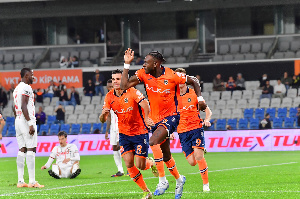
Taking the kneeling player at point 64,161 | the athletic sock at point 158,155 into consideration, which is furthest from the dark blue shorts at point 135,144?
the kneeling player at point 64,161

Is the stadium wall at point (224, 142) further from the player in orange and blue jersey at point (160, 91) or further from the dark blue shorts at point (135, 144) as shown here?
the player in orange and blue jersey at point (160, 91)

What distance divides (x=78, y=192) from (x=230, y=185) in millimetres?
3085

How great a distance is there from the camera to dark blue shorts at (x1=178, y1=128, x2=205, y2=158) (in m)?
12.6

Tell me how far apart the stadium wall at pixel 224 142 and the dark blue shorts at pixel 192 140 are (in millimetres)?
15143

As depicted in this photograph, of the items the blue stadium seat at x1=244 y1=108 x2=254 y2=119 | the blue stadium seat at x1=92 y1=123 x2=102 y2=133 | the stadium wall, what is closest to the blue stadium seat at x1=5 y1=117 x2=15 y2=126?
the blue stadium seat at x1=92 y1=123 x2=102 y2=133

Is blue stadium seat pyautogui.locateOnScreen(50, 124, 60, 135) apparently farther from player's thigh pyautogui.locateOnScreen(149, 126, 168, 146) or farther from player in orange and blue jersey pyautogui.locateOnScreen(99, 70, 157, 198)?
player's thigh pyautogui.locateOnScreen(149, 126, 168, 146)

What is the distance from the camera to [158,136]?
34.0ft

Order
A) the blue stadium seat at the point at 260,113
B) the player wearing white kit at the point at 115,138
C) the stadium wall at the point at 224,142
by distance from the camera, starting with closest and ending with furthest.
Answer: the player wearing white kit at the point at 115,138
the stadium wall at the point at 224,142
the blue stadium seat at the point at 260,113

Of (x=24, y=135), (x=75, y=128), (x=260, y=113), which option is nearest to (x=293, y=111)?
(x=260, y=113)

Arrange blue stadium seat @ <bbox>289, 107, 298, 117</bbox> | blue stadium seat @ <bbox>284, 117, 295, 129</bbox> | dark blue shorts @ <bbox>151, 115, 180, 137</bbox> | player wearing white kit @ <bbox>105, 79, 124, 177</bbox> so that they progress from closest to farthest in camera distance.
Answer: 1. dark blue shorts @ <bbox>151, 115, 180, 137</bbox>
2. player wearing white kit @ <bbox>105, 79, 124, 177</bbox>
3. blue stadium seat @ <bbox>284, 117, 295, 129</bbox>
4. blue stadium seat @ <bbox>289, 107, 298, 117</bbox>

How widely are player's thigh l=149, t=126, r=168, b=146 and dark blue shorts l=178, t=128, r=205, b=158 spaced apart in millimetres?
2216

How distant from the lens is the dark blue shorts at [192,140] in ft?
41.4

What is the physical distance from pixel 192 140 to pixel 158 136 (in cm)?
250

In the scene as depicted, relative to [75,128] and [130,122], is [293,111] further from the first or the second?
[130,122]
